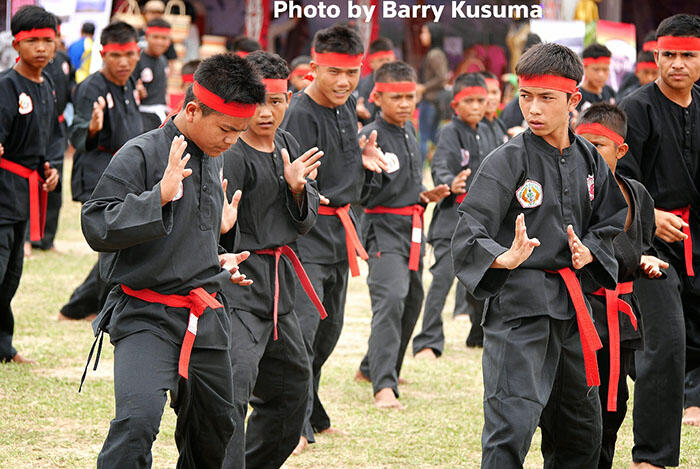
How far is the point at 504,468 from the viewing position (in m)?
4.20

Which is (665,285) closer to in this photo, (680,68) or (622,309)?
(622,309)

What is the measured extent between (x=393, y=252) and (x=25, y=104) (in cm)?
277

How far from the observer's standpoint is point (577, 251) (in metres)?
4.33

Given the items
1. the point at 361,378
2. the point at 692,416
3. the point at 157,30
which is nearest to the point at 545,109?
the point at 692,416

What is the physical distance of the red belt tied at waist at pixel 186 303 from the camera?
159 inches

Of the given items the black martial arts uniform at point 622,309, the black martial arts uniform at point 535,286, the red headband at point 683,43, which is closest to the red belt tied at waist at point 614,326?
the black martial arts uniform at point 622,309

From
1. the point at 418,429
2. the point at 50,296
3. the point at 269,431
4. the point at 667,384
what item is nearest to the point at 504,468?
the point at 269,431

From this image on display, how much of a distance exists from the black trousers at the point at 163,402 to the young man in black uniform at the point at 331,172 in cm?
183

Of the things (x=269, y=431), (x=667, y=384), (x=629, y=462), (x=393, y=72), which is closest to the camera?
(x=269, y=431)

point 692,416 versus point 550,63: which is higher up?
point 550,63

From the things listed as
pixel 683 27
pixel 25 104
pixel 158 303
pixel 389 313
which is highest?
pixel 683 27

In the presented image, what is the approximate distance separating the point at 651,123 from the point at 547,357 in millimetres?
1952

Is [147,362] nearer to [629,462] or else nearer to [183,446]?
[183,446]

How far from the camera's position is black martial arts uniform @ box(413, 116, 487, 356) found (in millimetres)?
8688
